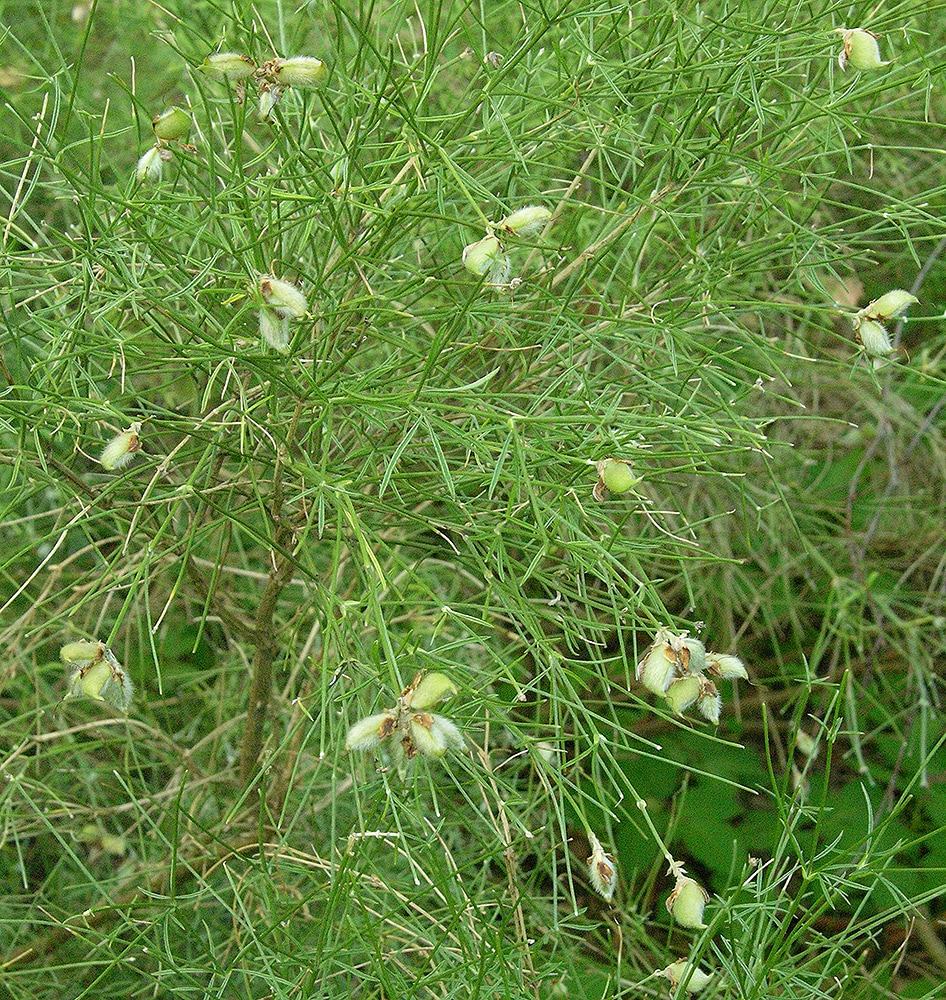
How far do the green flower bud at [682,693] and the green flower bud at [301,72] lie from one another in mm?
465

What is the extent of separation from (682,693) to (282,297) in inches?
14.7

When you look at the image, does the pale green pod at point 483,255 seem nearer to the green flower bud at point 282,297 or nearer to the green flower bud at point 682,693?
the green flower bud at point 282,297

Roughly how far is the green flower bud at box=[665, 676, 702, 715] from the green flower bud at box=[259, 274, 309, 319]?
0.35 m

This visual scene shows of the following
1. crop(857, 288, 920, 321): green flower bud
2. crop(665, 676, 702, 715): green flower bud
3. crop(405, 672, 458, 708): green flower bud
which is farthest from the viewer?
crop(857, 288, 920, 321): green flower bud

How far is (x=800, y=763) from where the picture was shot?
1796mm

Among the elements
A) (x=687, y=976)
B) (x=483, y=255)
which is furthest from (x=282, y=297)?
(x=687, y=976)

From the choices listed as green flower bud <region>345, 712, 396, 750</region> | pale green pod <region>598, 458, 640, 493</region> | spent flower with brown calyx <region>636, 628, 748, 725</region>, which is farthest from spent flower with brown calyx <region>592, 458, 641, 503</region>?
green flower bud <region>345, 712, 396, 750</region>

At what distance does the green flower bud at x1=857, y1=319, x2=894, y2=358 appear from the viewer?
879mm

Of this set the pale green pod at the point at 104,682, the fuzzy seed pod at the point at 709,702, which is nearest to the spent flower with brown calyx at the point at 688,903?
the fuzzy seed pod at the point at 709,702

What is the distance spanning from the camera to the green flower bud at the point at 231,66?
722 millimetres

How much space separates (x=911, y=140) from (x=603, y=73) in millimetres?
1225

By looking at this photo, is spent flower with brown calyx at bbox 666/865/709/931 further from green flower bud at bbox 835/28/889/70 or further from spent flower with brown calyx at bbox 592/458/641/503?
green flower bud at bbox 835/28/889/70

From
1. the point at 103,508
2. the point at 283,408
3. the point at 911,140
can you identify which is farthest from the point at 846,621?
the point at 103,508

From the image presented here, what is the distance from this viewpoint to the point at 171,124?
777mm
